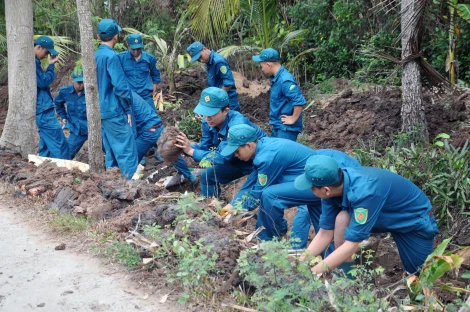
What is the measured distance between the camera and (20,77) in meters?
9.08

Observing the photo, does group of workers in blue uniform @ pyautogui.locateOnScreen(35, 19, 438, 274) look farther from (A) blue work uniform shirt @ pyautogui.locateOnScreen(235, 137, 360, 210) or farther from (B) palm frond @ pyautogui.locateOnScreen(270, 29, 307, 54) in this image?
(B) palm frond @ pyautogui.locateOnScreen(270, 29, 307, 54)

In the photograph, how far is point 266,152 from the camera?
600cm

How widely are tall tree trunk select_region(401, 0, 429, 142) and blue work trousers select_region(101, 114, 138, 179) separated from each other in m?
3.94

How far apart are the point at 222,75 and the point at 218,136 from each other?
2.81 metres

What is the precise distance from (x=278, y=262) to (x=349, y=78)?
10570 millimetres

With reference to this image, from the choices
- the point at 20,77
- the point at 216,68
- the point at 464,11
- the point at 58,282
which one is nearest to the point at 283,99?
the point at 216,68

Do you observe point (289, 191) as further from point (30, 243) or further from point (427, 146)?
point (427, 146)

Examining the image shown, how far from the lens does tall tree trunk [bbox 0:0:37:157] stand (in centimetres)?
902

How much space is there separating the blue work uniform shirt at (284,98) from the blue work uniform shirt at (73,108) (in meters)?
3.10

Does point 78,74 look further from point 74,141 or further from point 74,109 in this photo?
point 74,141

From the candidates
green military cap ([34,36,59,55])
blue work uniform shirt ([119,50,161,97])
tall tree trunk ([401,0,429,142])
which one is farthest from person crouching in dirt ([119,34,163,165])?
tall tree trunk ([401,0,429,142])

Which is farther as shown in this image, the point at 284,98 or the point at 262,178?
the point at 284,98

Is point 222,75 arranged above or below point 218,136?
above

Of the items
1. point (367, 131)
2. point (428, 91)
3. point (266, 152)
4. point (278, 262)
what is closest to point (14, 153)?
point (266, 152)
